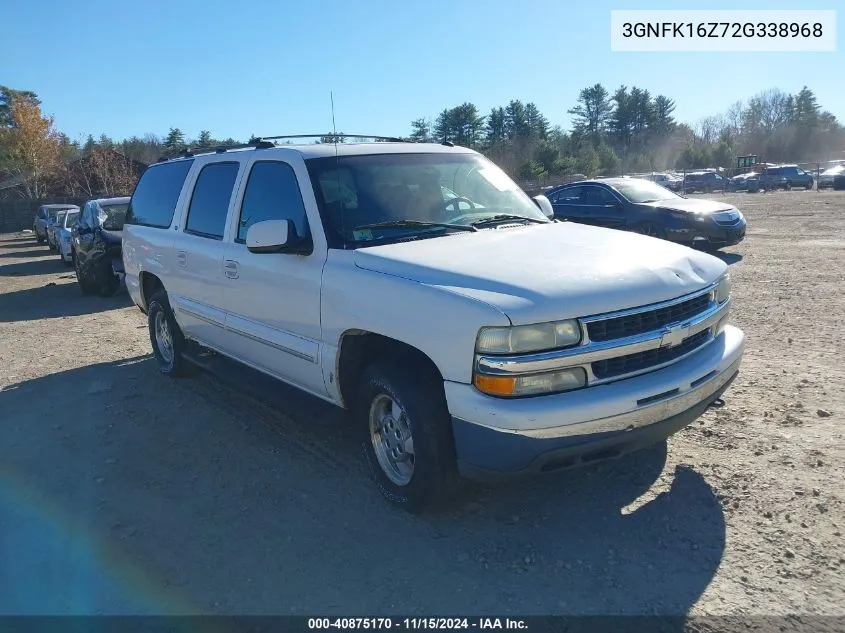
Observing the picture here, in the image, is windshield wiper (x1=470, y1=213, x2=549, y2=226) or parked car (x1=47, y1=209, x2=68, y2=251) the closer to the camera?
windshield wiper (x1=470, y1=213, x2=549, y2=226)

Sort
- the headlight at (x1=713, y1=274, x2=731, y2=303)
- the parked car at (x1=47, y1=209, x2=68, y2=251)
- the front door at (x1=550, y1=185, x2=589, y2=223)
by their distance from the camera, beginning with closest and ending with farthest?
the headlight at (x1=713, y1=274, x2=731, y2=303), the front door at (x1=550, y1=185, x2=589, y2=223), the parked car at (x1=47, y1=209, x2=68, y2=251)

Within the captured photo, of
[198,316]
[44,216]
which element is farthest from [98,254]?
[44,216]

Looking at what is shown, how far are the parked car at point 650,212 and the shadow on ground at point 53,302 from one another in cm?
921

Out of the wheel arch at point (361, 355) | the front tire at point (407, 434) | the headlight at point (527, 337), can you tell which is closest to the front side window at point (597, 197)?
the wheel arch at point (361, 355)

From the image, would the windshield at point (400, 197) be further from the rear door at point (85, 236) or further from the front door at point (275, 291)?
the rear door at point (85, 236)

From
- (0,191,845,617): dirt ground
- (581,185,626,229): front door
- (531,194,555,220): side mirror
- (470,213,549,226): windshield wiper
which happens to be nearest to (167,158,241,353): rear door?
(0,191,845,617): dirt ground

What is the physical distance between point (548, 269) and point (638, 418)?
853mm

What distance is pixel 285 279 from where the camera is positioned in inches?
168

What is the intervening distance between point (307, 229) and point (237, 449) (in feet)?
5.73

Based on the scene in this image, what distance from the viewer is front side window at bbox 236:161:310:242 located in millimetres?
4273

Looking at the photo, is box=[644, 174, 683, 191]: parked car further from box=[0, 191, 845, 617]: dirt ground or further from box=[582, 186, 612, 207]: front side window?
box=[0, 191, 845, 617]: dirt ground

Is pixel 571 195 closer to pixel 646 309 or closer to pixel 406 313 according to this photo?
pixel 646 309

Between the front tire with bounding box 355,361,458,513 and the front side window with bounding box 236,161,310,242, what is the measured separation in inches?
45.3

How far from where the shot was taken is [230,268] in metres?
4.90
